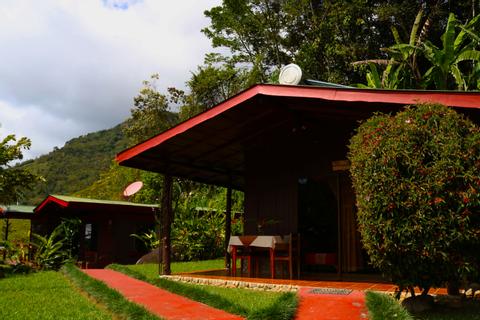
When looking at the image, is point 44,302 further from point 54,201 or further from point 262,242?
point 54,201

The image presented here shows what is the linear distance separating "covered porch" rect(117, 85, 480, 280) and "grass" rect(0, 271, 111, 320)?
8.71 ft

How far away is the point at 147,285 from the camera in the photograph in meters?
8.51

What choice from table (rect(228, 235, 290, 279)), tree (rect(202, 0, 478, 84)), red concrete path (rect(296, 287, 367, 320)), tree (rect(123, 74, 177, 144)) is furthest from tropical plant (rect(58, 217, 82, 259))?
tree (rect(123, 74, 177, 144))

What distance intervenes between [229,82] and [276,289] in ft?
61.4

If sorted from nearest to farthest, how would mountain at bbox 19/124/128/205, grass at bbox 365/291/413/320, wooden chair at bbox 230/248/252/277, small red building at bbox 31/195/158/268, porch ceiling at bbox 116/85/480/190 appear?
1. grass at bbox 365/291/413/320
2. porch ceiling at bbox 116/85/480/190
3. wooden chair at bbox 230/248/252/277
4. small red building at bbox 31/195/158/268
5. mountain at bbox 19/124/128/205

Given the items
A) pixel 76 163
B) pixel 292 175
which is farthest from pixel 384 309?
pixel 76 163

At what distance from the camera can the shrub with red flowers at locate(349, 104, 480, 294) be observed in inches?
192

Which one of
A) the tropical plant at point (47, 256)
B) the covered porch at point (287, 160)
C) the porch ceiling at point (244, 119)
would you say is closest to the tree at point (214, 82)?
the porch ceiling at point (244, 119)

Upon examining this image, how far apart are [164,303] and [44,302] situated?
188 cm

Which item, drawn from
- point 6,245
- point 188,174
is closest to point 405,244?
point 188,174

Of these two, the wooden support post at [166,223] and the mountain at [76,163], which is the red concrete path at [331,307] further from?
the mountain at [76,163]

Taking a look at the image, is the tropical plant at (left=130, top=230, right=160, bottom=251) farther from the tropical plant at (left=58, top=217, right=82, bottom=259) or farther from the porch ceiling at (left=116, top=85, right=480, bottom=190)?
the porch ceiling at (left=116, top=85, right=480, bottom=190)

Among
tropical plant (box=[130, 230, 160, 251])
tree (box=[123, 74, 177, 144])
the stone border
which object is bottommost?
the stone border

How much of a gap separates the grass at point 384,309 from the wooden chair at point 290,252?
3.10m
